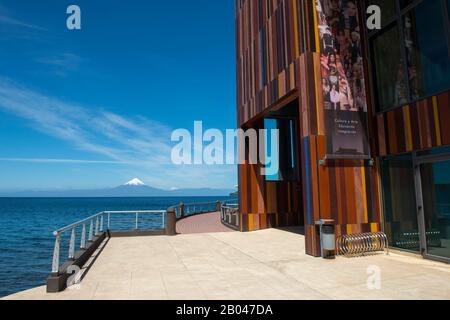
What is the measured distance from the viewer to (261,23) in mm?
14453

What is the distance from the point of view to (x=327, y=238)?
909 cm

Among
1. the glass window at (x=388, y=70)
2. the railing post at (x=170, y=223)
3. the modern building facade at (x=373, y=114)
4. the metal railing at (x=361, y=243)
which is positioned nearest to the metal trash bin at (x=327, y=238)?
the modern building facade at (x=373, y=114)

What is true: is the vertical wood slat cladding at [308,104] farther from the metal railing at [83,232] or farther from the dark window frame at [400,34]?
the metal railing at [83,232]

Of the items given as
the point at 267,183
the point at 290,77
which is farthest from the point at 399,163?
the point at 267,183

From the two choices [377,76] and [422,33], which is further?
[377,76]

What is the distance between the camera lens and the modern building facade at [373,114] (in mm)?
8664

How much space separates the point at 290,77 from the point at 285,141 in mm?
7029

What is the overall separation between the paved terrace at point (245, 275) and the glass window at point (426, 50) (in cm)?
495

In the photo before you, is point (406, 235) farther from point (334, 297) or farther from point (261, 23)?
point (261, 23)

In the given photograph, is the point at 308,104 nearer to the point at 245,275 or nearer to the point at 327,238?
the point at 327,238

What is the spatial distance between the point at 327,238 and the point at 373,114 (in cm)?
474

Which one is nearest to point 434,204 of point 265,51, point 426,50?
point 426,50

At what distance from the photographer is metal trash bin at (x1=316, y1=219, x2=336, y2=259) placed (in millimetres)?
9078
